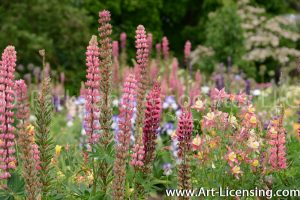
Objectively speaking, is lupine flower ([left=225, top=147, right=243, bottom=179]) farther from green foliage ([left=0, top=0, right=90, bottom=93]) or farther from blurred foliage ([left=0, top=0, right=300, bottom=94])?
green foliage ([left=0, top=0, right=90, bottom=93])

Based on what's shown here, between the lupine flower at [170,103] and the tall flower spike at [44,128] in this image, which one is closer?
the tall flower spike at [44,128]

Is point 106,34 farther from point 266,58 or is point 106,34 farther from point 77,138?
point 266,58

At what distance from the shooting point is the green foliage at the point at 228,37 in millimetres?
15828

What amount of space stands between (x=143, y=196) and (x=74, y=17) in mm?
14004

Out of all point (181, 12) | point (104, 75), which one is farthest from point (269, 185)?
point (181, 12)

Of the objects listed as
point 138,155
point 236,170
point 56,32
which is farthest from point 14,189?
point 56,32

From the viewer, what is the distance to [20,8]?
17.1 metres

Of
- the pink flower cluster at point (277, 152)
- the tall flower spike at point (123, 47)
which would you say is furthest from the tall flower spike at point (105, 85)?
the tall flower spike at point (123, 47)

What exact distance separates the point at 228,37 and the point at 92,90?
12.5 metres

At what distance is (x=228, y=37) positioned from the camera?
16.0m

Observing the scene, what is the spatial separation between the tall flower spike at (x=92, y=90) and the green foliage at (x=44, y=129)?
32 cm

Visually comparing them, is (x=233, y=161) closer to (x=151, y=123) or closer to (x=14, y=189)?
(x=151, y=123)

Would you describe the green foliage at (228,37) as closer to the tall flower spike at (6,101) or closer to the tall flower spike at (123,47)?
the tall flower spike at (123,47)

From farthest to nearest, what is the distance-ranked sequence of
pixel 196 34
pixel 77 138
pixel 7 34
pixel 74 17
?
1. pixel 196 34
2. pixel 74 17
3. pixel 7 34
4. pixel 77 138
